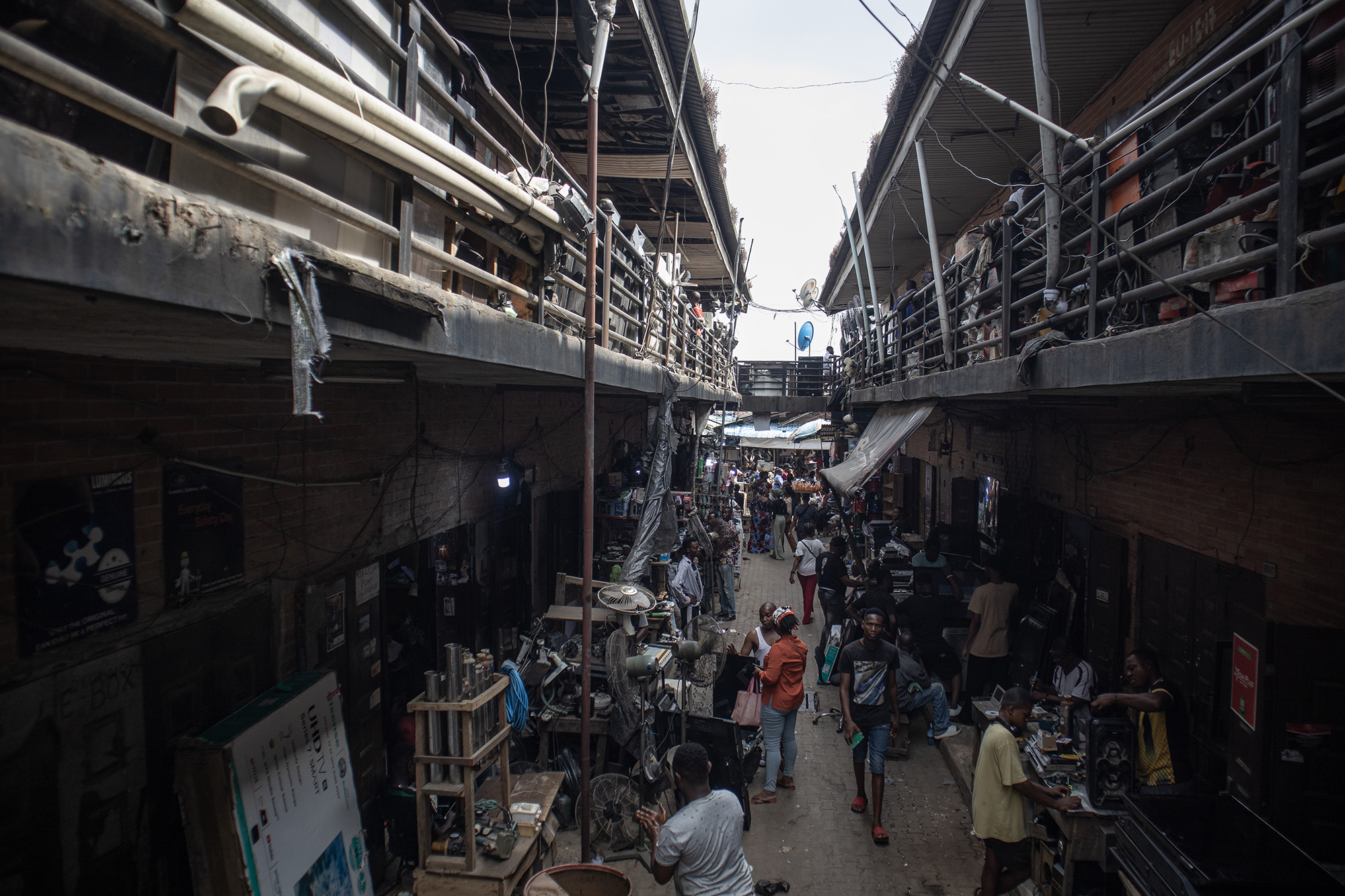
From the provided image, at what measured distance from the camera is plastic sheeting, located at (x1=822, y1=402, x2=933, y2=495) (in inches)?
364

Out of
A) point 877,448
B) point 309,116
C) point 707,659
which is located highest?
point 309,116

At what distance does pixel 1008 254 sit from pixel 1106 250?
5.66 feet

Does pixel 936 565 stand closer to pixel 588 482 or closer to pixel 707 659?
pixel 707 659

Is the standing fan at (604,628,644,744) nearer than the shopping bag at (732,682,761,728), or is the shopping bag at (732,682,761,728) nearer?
the standing fan at (604,628,644,744)

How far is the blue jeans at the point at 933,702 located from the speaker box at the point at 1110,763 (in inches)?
114

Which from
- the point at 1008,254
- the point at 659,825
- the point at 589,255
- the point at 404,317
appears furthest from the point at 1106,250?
the point at 659,825

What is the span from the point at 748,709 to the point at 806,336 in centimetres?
2290

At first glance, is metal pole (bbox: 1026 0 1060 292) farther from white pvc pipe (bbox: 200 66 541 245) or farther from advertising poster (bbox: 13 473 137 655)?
advertising poster (bbox: 13 473 137 655)

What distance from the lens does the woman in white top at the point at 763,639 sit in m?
7.39

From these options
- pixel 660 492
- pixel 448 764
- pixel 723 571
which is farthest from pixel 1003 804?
pixel 723 571

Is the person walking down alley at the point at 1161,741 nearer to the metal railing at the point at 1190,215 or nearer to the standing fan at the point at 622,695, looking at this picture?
the metal railing at the point at 1190,215

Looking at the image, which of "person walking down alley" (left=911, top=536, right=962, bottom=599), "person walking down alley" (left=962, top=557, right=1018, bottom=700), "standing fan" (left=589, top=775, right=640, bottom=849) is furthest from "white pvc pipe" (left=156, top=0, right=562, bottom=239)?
"person walking down alley" (left=911, top=536, right=962, bottom=599)

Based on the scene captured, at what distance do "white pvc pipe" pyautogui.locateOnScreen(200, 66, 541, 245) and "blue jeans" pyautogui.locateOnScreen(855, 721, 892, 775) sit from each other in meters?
5.96

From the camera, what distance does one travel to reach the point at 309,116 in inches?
94.5
